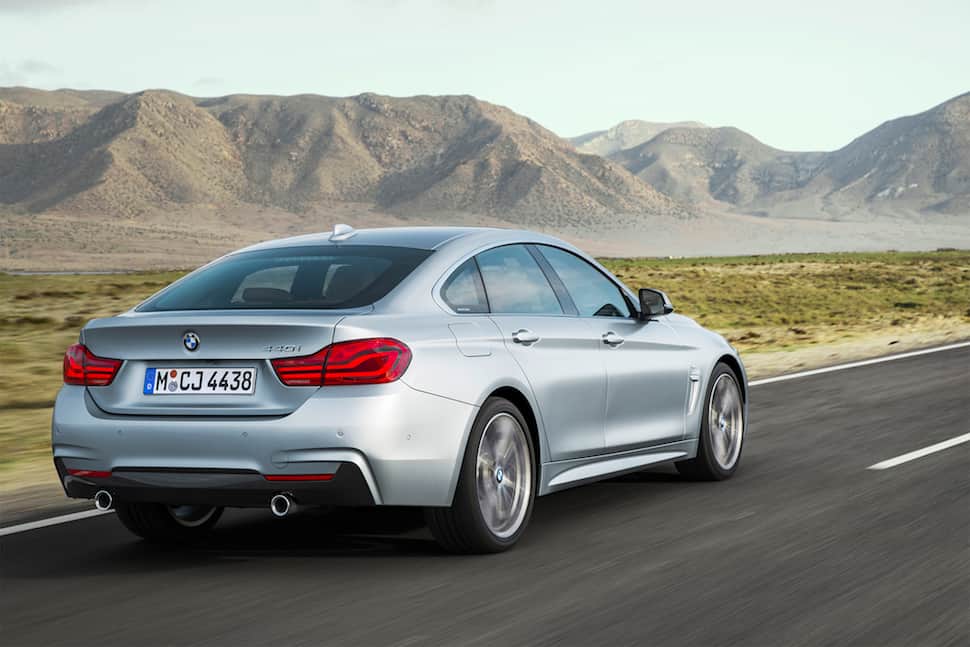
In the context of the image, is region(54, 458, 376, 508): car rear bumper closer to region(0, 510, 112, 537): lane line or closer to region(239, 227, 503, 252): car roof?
region(239, 227, 503, 252): car roof

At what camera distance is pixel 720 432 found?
29.9 feet

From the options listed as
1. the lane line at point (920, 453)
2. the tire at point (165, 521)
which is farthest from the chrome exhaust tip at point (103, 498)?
the lane line at point (920, 453)

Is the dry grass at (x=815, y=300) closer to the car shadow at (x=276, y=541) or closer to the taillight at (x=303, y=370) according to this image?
the car shadow at (x=276, y=541)

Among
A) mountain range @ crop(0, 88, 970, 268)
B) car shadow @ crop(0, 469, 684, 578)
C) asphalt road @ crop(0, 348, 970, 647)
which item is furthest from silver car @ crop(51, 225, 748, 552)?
mountain range @ crop(0, 88, 970, 268)

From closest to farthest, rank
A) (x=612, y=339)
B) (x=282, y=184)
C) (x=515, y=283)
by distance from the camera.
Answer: (x=515, y=283) → (x=612, y=339) → (x=282, y=184)

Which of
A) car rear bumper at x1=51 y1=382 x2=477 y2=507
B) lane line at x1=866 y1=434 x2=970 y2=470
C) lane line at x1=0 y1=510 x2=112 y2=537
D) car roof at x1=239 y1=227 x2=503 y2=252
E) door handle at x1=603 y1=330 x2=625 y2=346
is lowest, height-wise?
lane line at x1=866 y1=434 x2=970 y2=470

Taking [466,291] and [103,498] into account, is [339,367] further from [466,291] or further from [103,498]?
[103,498]

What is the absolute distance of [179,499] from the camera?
20.4 ft

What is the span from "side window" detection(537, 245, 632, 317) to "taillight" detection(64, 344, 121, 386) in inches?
98.6

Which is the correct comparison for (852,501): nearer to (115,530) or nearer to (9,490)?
(115,530)

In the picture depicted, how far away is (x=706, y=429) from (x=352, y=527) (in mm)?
2463

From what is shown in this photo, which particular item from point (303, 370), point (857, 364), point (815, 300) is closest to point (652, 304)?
point (303, 370)

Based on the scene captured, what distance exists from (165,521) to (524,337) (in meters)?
2.04

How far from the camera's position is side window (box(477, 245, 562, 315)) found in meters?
7.25
